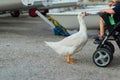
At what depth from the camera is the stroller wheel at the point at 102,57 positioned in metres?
5.44

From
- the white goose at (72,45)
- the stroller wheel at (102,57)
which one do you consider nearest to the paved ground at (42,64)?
the stroller wheel at (102,57)

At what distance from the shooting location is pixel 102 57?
5465 mm

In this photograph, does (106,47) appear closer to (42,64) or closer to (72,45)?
(72,45)

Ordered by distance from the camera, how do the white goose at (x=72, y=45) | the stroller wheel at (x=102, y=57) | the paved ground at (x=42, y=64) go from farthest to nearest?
the white goose at (x=72, y=45) → the stroller wheel at (x=102, y=57) → the paved ground at (x=42, y=64)

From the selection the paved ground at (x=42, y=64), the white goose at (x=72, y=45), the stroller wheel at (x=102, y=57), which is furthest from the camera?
the white goose at (x=72, y=45)

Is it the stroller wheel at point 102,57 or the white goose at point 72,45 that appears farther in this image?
the white goose at point 72,45

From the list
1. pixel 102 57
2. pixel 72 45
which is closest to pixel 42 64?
pixel 72 45

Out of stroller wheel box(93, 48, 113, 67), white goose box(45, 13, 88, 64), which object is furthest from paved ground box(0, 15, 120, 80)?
white goose box(45, 13, 88, 64)

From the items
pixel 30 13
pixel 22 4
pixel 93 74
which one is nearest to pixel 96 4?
pixel 22 4

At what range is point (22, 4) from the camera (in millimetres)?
9188

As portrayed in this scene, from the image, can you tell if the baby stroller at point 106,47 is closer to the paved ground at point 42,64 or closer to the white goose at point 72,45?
the paved ground at point 42,64

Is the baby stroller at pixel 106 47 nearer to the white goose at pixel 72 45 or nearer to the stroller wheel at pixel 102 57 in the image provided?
the stroller wheel at pixel 102 57

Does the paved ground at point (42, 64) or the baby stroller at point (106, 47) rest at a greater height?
the baby stroller at point (106, 47)

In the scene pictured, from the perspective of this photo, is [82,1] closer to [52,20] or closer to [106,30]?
[52,20]
